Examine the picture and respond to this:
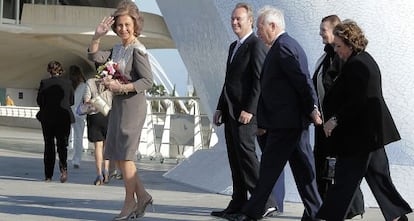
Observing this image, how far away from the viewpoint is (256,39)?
6.43 m

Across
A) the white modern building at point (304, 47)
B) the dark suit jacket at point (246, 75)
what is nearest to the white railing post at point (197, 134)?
the white modern building at point (304, 47)

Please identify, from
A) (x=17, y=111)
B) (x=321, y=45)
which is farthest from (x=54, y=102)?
(x=17, y=111)

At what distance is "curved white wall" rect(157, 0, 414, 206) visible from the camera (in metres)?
7.39

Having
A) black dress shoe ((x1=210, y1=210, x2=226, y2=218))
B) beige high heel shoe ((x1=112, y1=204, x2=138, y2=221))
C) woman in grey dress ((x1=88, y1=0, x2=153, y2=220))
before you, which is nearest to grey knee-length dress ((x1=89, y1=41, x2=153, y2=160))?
woman in grey dress ((x1=88, y1=0, x2=153, y2=220))

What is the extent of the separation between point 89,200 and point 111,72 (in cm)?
193

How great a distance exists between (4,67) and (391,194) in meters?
47.0

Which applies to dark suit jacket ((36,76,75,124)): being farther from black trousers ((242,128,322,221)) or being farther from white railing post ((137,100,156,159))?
white railing post ((137,100,156,159))

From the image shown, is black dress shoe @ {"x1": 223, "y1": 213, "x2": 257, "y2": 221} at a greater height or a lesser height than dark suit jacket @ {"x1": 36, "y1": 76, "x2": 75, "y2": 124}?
lesser

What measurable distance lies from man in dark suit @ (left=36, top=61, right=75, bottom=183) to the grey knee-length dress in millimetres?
3686

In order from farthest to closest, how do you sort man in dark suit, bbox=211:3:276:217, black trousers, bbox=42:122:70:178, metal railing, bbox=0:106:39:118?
metal railing, bbox=0:106:39:118, black trousers, bbox=42:122:70:178, man in dark suit, bbox=211:3:276:217

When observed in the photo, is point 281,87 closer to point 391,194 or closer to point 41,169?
point 391,194

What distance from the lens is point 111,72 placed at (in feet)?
19.7

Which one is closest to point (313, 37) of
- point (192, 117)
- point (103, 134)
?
point (103, 134)

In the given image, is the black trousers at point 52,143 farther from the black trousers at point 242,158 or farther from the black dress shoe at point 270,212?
the black dress shoe at point 270,212
